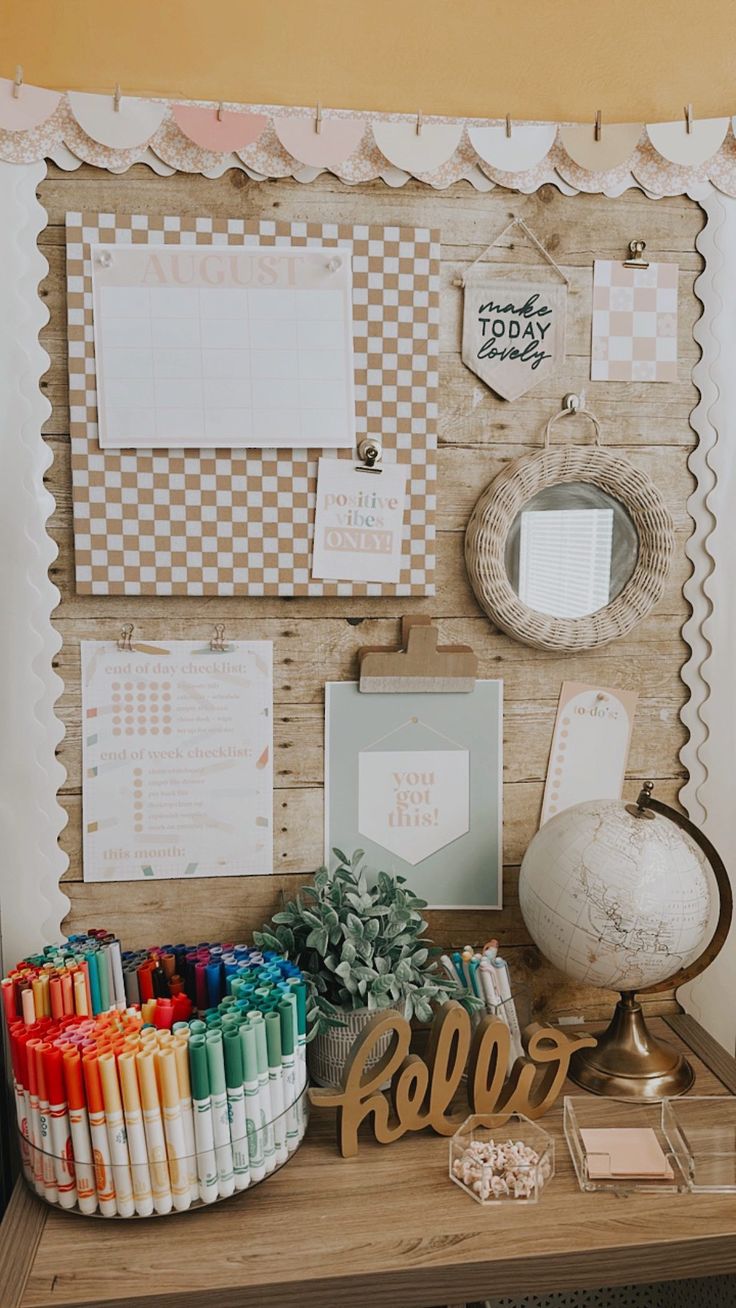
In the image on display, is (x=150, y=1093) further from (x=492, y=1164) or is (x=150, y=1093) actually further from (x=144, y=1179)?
(x=492, y=1164)

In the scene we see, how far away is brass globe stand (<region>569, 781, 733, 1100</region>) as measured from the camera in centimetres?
126

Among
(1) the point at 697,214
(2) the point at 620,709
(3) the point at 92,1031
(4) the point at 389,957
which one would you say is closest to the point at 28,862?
(3) the point at 92,1031

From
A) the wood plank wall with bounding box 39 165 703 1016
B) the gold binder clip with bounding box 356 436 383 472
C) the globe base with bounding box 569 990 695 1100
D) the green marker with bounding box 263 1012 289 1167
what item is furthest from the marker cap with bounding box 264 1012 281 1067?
the gold binder clip with bounding box 356 436 383 472

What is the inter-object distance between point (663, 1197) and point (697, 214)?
1226 mm

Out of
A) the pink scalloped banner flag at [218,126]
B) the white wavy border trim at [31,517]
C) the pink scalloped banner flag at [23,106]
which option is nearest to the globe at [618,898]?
the white wavy border trim at [31,517]

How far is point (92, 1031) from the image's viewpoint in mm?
1083

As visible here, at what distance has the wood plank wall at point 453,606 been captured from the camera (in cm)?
132

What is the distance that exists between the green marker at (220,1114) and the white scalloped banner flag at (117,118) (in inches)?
41.9

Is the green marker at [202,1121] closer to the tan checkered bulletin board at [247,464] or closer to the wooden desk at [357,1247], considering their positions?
the wooden desk at [357,1247]

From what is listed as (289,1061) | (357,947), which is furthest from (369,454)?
(289,1061)

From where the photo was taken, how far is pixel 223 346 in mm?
1303

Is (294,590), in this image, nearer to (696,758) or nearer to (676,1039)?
(696,758)

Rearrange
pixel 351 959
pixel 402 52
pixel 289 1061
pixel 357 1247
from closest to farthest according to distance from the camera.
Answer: pixel 357 1247 → pixel 289 1061 → pixel 351 959 → pixel 402 52

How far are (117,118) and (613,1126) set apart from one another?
1354 millimetres
